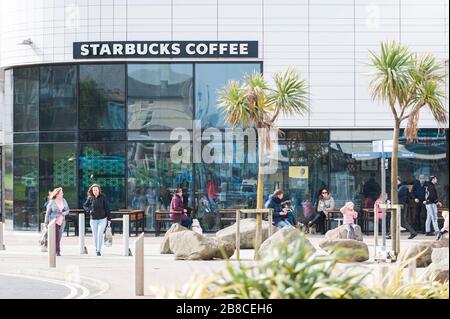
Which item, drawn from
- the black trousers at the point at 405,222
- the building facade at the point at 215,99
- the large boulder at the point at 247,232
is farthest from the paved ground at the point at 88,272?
the building facade at the point at 215,99

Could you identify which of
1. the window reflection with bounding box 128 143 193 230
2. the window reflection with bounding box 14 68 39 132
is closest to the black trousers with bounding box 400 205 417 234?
the window reflection with bounding box 128 143 193 230

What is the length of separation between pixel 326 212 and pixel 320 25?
6.08 m

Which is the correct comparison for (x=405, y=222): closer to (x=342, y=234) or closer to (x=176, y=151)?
(x=342, y=234)

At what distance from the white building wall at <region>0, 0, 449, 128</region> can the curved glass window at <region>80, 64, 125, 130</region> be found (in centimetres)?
A: 96

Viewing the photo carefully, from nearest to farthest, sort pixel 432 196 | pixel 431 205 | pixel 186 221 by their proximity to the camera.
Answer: pixel 432 196, pixel 431 205, pixel 186 221

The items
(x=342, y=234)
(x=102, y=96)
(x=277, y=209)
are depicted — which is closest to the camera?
(x=277, y=209)

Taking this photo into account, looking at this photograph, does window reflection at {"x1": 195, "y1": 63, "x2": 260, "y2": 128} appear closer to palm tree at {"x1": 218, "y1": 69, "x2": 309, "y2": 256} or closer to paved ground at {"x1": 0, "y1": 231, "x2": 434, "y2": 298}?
palm tree at {"x1": 218, "y1": 69, "x2": 309, "y2": 256}

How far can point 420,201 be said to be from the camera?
3203 cm

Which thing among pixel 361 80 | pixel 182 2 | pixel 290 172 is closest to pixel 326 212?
pixel 290 172

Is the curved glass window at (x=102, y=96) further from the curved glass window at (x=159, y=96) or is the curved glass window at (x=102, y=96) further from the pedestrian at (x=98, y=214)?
the pedestrian at (x=98, y=214)

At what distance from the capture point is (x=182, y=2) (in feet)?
110

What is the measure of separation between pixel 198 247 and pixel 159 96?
1203cm

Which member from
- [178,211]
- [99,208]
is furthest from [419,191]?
[99,208]

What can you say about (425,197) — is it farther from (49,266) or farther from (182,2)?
(49,266)
